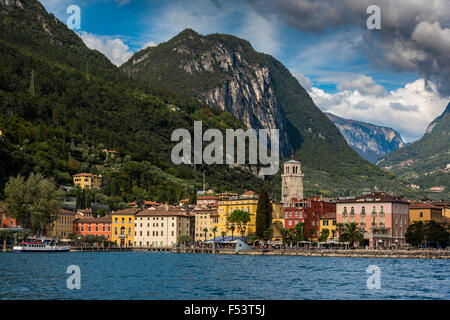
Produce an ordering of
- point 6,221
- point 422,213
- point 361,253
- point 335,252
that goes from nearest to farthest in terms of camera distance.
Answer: point 361,253
point 335,252
point 6,221
point 422,213

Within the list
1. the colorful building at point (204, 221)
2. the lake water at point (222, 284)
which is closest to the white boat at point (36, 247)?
the colorful building at point (204, 221)

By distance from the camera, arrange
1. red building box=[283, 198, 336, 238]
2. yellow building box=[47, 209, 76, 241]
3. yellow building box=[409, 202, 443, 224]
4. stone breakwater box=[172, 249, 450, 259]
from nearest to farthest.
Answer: stone breakwater box=[172, 249, 450, 259] < yellow building box=[47, 209, 76, 241] < yellow building box=[409, 202, 443, 224] < red building box=[283, 198, 336, 238]

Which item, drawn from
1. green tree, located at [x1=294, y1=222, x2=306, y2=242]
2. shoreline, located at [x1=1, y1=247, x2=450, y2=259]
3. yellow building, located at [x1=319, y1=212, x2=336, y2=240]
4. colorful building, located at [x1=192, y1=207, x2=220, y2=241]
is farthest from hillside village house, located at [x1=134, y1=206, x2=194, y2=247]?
yellow building, located at [x1=319, y1=212, x2=336, y2=240]

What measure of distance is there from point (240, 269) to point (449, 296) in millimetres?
31397

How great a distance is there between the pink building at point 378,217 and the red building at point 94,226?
54.5 meters

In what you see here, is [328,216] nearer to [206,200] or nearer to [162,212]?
[162,212]

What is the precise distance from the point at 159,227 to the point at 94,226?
635 inches

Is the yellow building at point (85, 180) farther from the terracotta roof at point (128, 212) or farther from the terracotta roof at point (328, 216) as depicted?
the terracotta roof at point (328, 216)

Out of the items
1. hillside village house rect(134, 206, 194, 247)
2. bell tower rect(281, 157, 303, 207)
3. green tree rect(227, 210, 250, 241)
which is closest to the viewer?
green tree rect(227, 210, 250, 241)

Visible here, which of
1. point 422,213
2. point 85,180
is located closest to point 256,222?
point 422,213

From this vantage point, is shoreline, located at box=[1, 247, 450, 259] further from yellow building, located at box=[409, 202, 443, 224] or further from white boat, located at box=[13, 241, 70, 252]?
yellow building, located at box=[409, 202, 443, 224]

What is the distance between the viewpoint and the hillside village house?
15250cm

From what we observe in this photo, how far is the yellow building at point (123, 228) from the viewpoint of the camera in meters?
156

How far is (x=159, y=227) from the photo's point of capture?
503 feet
